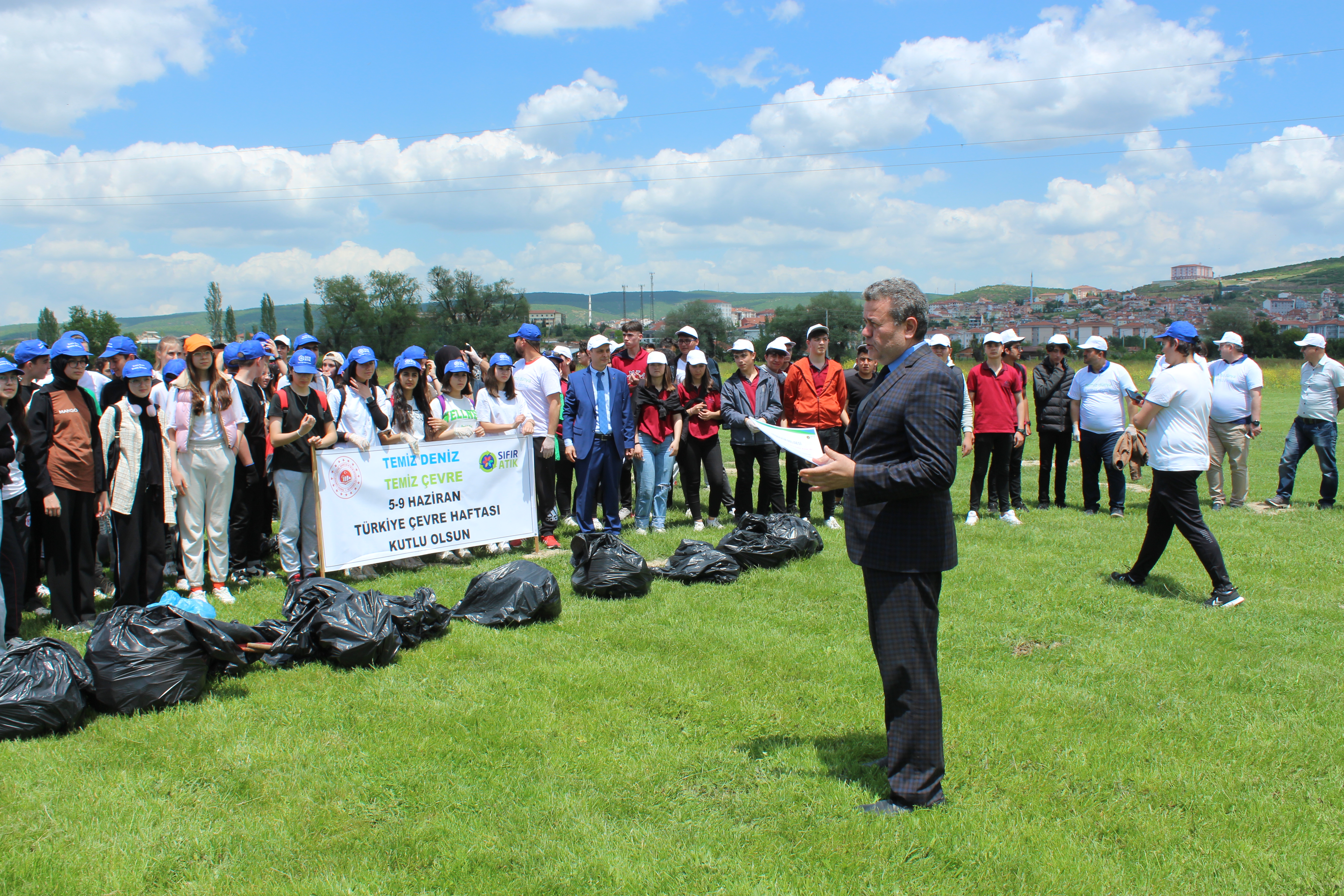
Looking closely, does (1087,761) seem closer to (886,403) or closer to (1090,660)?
(1090,660)

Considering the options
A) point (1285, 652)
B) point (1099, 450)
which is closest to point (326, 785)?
point (1285, 652)

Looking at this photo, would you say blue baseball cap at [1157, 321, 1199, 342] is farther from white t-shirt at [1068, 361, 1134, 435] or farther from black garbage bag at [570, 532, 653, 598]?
black garbage bag at [570, 532, 653, 598]

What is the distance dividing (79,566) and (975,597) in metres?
6.97

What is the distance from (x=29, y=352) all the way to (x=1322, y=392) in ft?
47.1

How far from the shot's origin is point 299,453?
7074 millimetres

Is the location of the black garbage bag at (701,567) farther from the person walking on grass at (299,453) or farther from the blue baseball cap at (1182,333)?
the blue baseball cap at (1182,333)

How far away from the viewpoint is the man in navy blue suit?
8.56 m

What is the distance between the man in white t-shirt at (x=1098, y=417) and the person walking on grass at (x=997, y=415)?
996 mm

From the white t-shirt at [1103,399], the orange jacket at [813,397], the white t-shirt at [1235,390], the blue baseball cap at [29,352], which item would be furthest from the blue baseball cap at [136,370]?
the white t-shirt at [1235,390]

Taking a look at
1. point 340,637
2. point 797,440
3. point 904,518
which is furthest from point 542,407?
point 904,518

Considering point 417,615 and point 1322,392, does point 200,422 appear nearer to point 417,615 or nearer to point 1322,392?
point 417,615

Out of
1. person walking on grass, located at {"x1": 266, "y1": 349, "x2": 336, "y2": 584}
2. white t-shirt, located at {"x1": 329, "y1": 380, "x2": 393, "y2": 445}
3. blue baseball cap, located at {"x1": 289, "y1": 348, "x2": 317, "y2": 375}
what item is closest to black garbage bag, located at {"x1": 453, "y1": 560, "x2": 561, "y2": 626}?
person walking on grass, located at {"x1": 266, "y1": 349, "x2": 336, "y2": 584}

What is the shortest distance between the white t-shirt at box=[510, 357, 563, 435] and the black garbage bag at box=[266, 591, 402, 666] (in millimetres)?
4010

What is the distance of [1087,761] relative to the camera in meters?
3.80
